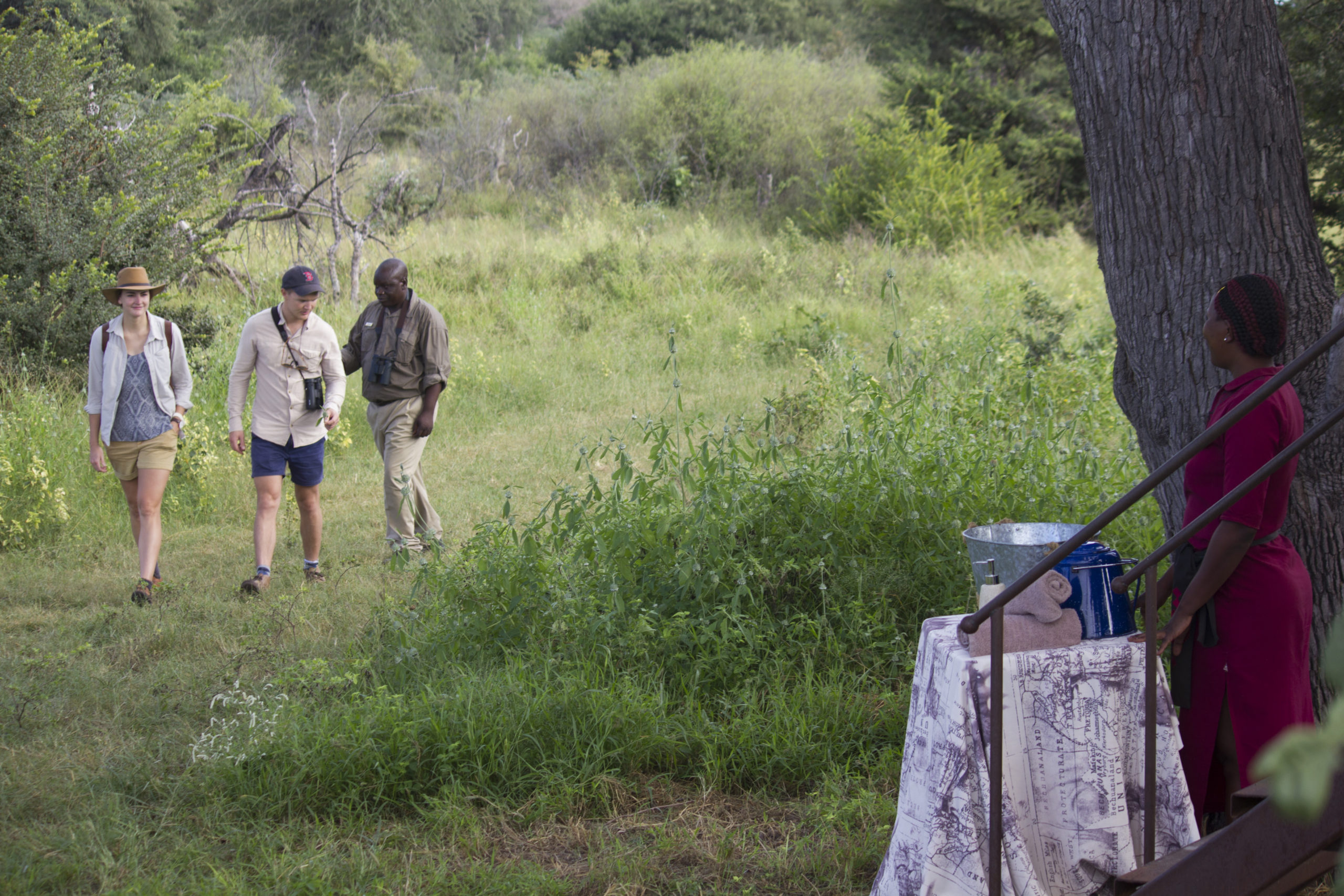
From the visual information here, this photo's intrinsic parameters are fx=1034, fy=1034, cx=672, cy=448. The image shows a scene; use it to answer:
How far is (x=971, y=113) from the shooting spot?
19219 mm

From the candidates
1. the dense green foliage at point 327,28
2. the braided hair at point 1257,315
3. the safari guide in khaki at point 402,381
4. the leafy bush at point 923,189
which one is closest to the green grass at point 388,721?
the safari guide in khaki at point 402,381

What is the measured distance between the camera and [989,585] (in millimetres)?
2807

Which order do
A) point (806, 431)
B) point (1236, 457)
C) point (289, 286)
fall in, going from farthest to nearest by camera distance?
point (806, 431), point (289, 286), point (1236, 457)

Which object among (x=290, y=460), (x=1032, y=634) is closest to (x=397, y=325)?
(x=290, y=460)

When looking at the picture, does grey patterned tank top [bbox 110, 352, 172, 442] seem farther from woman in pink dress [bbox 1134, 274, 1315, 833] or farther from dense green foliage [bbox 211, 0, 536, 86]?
dense green foliage [bbox 211, 0, 536, 86]

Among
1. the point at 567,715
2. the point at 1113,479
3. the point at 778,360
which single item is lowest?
the point at 567,715

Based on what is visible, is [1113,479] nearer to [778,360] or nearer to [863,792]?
[863,792]

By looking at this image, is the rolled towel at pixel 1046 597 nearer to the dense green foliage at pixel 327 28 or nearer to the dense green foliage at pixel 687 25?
the dense green foliage at pixel 327 28

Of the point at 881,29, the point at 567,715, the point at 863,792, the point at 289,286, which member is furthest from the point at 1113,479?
the point at 881,29

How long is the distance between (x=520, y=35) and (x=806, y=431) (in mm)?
39003

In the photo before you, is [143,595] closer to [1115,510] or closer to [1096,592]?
[1096,592]

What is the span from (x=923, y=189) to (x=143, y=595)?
14.2 meters

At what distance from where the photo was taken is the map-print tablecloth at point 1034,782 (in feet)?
8.78

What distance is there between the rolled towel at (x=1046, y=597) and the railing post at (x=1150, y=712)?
208 mm
